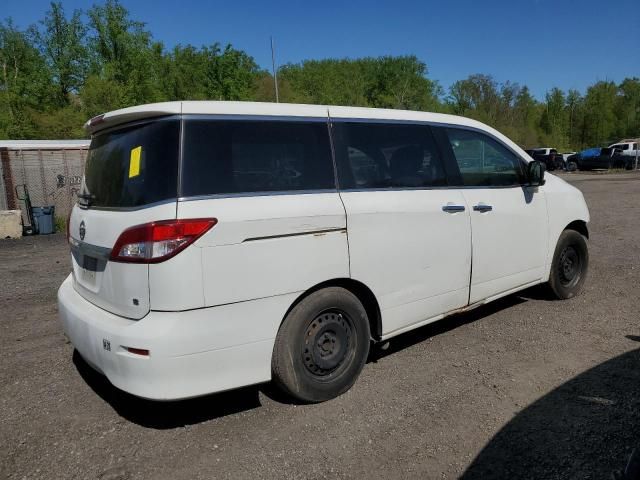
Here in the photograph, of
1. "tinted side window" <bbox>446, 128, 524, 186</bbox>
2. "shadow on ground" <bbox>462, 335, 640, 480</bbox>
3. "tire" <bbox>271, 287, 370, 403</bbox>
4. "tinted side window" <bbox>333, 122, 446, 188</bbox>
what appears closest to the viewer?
"shadow on ground" <bbox>462, 335, 640, 480</bbox>

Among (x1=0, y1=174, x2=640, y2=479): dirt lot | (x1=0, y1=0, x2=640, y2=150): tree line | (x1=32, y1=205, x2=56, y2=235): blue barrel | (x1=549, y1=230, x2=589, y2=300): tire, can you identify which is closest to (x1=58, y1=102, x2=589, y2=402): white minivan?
(x1=0, y1=174, x2=640, y2=479): dirt lot

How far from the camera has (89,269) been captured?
305 cm

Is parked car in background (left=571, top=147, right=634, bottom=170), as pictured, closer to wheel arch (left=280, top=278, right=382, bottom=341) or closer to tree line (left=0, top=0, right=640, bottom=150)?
tree line (left=0, top=0, right=640, bottom=150)

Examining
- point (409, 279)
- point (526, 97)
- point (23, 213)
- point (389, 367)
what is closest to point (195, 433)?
point (389, 367)

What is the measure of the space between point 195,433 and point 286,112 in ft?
6.81

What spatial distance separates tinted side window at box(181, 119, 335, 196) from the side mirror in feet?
7.38

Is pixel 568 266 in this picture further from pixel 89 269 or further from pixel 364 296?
pixel 89 269

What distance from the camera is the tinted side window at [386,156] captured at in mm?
3295

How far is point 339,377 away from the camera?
10.6 feet

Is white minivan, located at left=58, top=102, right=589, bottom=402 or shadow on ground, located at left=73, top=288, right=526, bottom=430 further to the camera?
shadow on ground, located at left=73, top=288, right=526, bottom=430

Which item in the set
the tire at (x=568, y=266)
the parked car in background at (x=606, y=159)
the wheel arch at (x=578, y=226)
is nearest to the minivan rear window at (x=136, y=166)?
the tire at (x=568, y=266)

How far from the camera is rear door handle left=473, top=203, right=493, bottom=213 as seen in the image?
12.9ft

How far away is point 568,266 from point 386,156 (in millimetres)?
2824

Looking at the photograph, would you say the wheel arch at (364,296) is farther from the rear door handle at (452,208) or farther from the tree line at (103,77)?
the tree line at (103,77)
